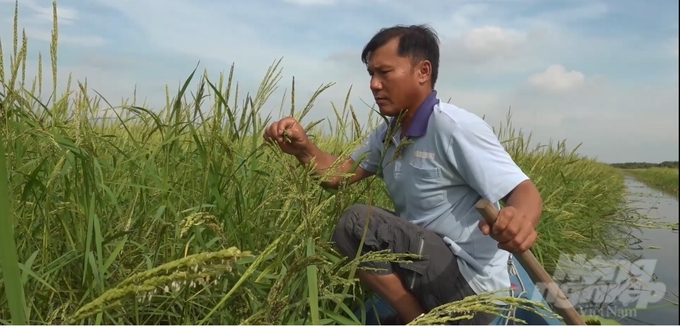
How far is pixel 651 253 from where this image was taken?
159 inches

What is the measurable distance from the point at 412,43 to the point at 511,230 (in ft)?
2.65

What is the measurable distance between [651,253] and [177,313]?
12.9 feet

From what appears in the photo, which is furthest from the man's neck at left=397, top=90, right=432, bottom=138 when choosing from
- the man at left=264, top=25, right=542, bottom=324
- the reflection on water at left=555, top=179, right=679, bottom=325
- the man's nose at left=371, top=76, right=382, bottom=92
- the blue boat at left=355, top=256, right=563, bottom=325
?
the reflection on water at left=555, top=179, right=679, bottom=325

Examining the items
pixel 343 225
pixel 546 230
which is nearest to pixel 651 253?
pixel 546 230

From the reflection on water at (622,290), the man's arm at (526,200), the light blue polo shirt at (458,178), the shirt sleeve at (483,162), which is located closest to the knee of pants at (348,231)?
the light blue polo shirt at (458,178)

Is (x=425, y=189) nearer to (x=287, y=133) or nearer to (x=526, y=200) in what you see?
(x=526, y=200)

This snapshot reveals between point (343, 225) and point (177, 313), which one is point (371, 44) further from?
point (177, 313)

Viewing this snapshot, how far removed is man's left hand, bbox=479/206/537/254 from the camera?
41.7 inches

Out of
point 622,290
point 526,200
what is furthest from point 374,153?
point 622,290

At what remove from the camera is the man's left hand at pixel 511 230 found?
1.06m

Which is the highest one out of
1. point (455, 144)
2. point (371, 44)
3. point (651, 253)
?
point (371, 44)

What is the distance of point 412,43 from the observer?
1679 millimetres

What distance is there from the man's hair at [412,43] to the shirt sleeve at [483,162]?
0.33 m

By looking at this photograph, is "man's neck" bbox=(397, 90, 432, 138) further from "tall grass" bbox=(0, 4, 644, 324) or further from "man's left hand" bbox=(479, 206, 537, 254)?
"man's left hand" bbox=(479, 206, 537, 254)
